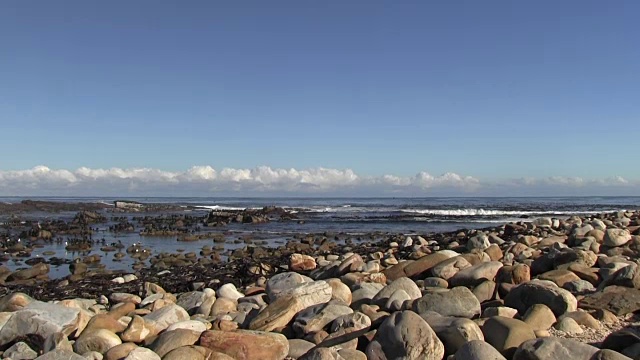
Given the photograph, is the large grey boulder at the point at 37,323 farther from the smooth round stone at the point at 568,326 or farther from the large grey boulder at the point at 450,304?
the smooth round stone at the point at 568,326

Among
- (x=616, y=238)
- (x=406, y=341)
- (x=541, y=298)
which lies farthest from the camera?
(x=616, y=238)

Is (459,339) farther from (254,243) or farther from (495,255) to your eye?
(254,243)

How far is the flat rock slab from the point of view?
6.79 metres

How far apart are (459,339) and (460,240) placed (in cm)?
1376

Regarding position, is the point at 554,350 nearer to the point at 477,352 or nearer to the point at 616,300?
the point at 477,352

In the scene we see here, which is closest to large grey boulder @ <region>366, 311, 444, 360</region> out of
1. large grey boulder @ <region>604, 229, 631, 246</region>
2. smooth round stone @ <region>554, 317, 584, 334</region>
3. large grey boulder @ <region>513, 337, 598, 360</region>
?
large grey boulder @ <region>513, 337, 598, 360</region>

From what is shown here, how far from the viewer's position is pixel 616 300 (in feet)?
22.7

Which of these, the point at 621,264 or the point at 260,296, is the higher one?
the point at 621,264

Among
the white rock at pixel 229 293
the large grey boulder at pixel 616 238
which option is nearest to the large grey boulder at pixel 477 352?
the white rock at pixel 229 293

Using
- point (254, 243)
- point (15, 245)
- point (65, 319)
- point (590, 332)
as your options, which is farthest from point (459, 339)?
point (15, 245)

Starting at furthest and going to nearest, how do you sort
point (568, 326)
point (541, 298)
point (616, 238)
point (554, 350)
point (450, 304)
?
point (616, 238) < point (541, 298) < point (450, 304) < point (568, 326) < point (554, 350)

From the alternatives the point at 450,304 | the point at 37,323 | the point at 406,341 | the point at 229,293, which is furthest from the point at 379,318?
the point at 37,323

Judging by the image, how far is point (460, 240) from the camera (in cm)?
1889

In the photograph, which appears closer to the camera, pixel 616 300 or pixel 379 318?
pixel 379 318
